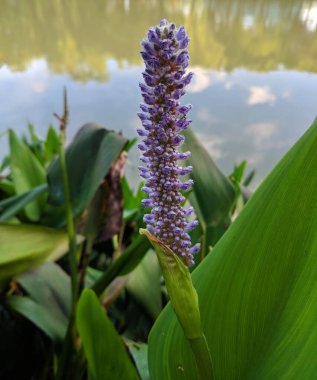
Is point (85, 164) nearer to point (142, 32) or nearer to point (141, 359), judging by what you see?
point (141, 359)

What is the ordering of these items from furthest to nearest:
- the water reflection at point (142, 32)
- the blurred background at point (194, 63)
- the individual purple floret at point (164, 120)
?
the water reflection at point (142, 32) < the blurred background at point (194, 63) < the individual purple floret at point (164, 120)

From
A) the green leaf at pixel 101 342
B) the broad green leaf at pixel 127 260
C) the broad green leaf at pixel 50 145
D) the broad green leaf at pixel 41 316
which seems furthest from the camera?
the broad green leaf at pixel 50 145

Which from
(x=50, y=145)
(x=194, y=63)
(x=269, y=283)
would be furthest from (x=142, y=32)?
(x=269, y=283)

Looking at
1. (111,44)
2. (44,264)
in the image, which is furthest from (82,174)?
(111,44)

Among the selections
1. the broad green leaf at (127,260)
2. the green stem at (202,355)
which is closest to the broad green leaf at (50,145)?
the broad green leaf at (127,260)

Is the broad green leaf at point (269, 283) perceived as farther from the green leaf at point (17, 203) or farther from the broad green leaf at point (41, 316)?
the green leaf at point (17, 203)

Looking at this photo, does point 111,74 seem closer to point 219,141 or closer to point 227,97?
point 227,97
